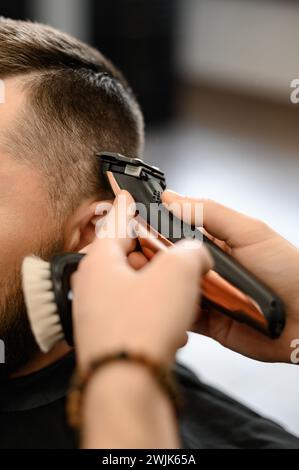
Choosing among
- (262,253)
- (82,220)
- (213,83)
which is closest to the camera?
(262,253)

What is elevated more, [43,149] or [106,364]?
[43,149]

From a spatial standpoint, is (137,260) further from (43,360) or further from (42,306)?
(43,360)

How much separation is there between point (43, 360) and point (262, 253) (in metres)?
0.47

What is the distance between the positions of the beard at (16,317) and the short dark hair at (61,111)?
0.31 feet

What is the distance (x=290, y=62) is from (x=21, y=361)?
11.6 ft

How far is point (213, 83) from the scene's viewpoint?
482 centimetres

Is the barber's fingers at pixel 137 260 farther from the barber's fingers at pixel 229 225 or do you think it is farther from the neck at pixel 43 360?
the neck at pixel 43 360

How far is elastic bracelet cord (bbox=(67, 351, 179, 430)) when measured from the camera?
742 mm

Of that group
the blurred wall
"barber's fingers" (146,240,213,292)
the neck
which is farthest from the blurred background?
"barber's fingers" (146,240,213,292)

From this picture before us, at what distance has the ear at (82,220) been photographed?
1269mm

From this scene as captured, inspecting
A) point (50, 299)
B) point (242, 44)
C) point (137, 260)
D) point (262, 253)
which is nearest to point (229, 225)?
point (262, 253)

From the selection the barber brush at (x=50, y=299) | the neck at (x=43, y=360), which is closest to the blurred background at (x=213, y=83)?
the neck at (x=43, y=360)

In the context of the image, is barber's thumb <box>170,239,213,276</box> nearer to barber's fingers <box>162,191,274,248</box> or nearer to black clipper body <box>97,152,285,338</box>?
black clipper body <box>97,152,285,338</box>

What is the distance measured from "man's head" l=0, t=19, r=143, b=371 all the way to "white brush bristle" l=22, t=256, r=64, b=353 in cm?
21
